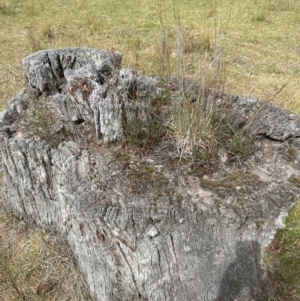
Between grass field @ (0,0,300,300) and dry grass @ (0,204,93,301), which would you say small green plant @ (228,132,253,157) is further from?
grass field @ (0,0,300,300)

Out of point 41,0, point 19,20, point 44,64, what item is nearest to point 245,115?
point 44,64

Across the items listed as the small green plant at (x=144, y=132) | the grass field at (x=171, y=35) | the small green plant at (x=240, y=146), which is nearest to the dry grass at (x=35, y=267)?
the small green plant at (x=144, y=132)

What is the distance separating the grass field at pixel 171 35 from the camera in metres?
4.91

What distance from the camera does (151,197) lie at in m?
1.91

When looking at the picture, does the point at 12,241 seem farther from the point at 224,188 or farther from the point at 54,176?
the point at 224,188

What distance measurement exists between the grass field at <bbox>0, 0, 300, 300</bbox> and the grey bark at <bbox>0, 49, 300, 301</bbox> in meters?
2.02

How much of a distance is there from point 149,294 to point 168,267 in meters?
0.20

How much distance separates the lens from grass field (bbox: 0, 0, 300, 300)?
4914 millimetres

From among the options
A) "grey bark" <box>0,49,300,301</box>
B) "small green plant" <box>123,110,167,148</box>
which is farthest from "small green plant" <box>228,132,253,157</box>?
"small green plant" <box>123,110,167,148</box>

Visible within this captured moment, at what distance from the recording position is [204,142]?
2180 millimetres

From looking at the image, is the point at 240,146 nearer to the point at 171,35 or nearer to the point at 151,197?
the point at 151,197

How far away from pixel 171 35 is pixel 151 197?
188 inches

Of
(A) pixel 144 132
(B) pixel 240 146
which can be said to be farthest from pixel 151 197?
(B) pixel 240 146

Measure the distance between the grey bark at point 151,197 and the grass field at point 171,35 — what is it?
202cm
